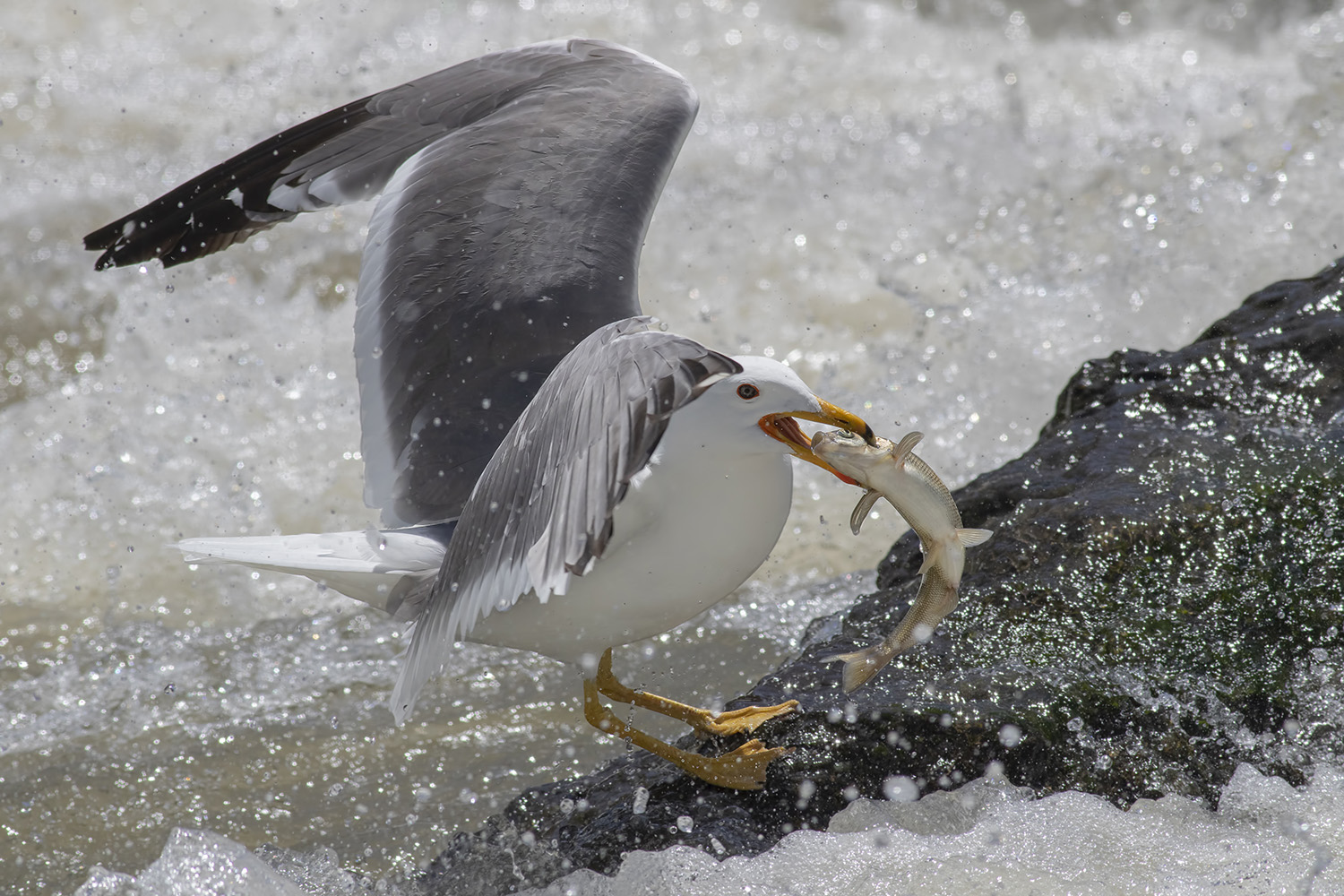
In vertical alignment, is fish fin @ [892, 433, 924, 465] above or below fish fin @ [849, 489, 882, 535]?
above

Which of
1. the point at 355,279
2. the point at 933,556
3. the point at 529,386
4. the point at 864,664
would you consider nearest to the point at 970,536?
the point at 933,556

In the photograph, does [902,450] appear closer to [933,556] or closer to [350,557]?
[933,556]

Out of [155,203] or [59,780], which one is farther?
[155,203]

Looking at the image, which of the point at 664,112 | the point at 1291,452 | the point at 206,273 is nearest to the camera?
the point at 1291,452

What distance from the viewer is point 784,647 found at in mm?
3510

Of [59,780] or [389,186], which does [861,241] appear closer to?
[389,186]

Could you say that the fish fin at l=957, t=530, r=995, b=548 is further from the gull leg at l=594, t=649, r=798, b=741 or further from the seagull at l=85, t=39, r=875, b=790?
the gull leg at l=594, t=649, r=798, b=741

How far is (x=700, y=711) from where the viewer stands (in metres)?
2.59

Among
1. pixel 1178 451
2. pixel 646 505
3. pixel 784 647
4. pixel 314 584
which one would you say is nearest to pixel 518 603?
pixel 646 505

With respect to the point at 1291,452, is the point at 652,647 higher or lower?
lower

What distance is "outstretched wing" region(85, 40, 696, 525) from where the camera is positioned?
111 inches

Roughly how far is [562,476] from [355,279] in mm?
4689

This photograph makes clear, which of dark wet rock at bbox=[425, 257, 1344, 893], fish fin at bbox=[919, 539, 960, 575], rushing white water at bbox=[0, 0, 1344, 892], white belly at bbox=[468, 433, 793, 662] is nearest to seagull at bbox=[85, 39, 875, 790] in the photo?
white belly at bbox=[468, 433, 793, 662]

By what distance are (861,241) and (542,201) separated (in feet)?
11.9
